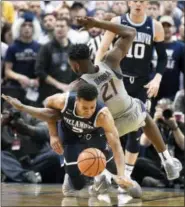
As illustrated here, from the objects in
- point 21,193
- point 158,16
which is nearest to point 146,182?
point 21,193

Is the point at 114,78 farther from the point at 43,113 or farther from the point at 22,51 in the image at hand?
the point at 22,51

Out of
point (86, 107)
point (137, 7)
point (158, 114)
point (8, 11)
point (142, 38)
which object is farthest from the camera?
point (8, 11)

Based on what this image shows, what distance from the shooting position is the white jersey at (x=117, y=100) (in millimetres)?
7722

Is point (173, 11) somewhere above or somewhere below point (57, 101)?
above

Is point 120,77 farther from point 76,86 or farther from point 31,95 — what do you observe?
point 31,95

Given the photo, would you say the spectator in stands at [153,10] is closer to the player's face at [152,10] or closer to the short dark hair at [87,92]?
the player's face at [152,10]

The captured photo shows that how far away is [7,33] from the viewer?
38.2 ft

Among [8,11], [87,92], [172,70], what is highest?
[8,11]

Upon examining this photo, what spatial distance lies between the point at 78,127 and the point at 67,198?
166 cm

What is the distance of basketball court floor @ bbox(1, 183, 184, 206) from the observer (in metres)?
8.87

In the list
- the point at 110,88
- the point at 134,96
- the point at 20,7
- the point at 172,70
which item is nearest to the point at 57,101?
the point at 110,88

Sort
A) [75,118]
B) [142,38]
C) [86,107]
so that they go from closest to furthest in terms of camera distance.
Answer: [86,107], [75,118], [142,38]

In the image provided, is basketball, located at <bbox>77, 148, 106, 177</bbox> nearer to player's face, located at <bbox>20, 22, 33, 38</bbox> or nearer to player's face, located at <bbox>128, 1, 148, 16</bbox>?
player's face, located at <bbox>128, 1, 148, 16</bbox>

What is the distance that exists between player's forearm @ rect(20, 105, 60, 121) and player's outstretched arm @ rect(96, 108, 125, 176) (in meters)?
0.50
